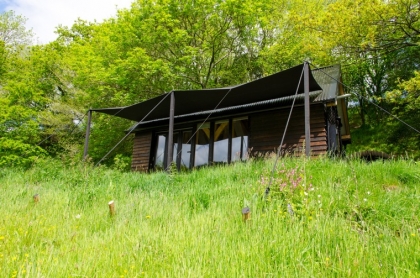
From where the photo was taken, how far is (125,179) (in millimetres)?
5359

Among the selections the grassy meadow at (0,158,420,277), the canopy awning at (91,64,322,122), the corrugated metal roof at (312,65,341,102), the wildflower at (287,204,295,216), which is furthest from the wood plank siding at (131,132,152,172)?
the wildflower at (287,204,295,216)

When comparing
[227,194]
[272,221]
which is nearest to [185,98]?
[227,194]

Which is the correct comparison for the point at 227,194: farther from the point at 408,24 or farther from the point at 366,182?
the point at 408,24

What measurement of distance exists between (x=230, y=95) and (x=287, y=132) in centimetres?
201

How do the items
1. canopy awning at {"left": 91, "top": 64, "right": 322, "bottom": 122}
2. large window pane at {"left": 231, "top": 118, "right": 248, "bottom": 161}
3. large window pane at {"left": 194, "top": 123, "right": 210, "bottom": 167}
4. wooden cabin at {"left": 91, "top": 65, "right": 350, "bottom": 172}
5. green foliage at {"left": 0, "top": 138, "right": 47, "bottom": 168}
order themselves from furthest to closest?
1. green foliage at {"left": 0, "top": 138, "right": 47, "bottom": 168}
2. large window pane at {"left": 194, "top": 123, "right": 210, "bottom": 167}
3. large window pane at {"left": 231, "top": 118, "right": 248, "bottom": 161}
4. wooden cabin at {"left": 91, "top": 65, "right": 350, "bottom": 172}
5. canopy awning at {"left": 91, "top": 64, "right": 322, "bottom": 122}

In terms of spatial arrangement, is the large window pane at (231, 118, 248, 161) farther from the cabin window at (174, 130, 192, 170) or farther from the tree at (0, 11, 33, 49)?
the tree at (0, 11, 33, 49)

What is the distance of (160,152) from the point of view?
11070 millimetres

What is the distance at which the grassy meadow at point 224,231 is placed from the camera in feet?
5.95

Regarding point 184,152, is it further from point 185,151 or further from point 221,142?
point 221,142

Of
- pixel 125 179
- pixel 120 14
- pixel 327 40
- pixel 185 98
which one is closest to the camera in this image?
pixel 125 179

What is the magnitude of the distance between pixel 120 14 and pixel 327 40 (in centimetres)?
1049

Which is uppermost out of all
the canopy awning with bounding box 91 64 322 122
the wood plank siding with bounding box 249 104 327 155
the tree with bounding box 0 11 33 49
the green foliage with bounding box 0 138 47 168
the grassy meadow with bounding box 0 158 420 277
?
the tree with bounding box 0 11 33 49

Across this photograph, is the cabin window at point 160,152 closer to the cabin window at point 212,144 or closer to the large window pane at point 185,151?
the cabin window at point 212,144

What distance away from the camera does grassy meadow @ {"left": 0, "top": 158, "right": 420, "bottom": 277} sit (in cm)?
181
